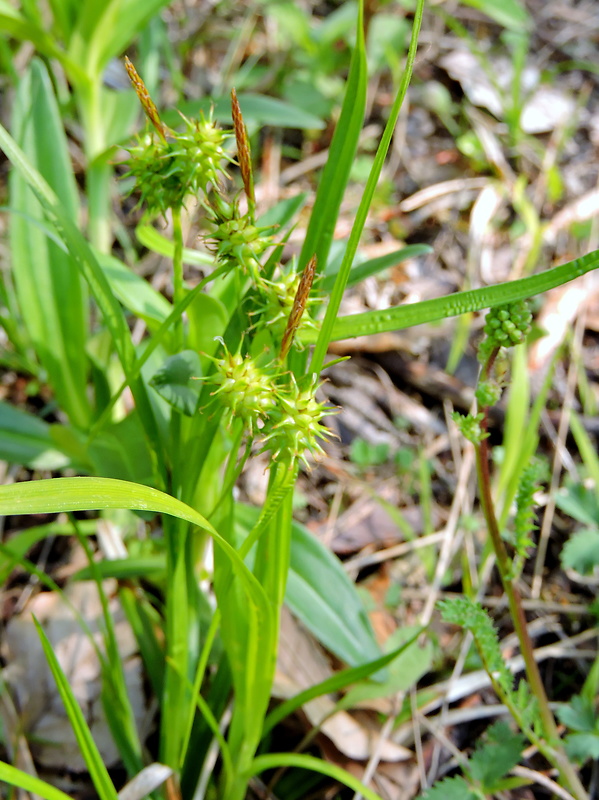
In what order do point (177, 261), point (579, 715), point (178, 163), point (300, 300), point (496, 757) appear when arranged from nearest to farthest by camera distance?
point (300, 300), point (178, 163), point (177, 261), point (496, 757), point (579, 715)

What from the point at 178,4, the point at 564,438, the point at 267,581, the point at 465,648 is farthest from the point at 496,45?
the point at 267,581

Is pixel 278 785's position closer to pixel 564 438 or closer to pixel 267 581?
pixel 267 581

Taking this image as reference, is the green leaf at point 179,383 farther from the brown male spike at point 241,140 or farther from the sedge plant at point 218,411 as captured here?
the brown male spike at point 241,140

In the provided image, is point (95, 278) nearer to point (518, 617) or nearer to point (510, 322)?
point (510, 322)

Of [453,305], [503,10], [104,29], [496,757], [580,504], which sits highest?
[503,10]

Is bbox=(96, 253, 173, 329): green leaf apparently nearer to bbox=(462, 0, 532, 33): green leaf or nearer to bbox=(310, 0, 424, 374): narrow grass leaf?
bbox=(310, 0, 424, 374): narrow grass leaf

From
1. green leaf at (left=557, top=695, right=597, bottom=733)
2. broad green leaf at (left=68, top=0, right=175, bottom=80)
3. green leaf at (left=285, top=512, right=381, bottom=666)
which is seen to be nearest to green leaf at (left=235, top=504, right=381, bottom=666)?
green leaf at (left=285, top=512, right=381, bottom=666)

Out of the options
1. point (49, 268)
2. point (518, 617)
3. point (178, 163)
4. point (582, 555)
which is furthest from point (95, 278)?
point (582, 555)
